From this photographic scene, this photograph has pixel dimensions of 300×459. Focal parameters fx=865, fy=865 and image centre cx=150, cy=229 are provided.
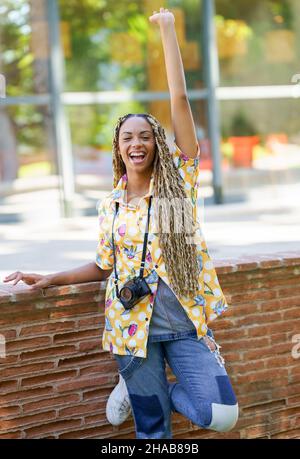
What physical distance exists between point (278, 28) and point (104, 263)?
6.14 meters

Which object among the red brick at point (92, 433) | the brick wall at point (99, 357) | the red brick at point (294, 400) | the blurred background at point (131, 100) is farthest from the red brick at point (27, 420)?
the blurred background at point (131, 100)

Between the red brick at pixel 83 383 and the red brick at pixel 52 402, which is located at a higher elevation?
the red brick at pixel 83 383

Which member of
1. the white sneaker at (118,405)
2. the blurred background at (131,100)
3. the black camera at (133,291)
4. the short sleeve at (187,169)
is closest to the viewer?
the black camera at (133,291)

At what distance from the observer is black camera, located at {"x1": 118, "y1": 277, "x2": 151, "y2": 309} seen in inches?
147

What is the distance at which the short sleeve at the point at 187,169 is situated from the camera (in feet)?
12.8

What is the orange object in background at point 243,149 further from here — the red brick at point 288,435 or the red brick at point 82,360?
the red brick at point 82,360

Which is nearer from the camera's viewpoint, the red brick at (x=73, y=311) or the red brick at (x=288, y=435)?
the red brick at (x=73, y=311)

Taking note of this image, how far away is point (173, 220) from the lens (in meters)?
3.81

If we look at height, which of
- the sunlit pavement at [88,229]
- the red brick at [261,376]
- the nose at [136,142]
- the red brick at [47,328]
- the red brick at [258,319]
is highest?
the nose at [136,142]

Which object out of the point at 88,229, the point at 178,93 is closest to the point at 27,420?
the point at 178,93

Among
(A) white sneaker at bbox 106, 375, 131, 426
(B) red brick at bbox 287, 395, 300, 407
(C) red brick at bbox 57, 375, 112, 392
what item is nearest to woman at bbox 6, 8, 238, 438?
(A) white sneaker at bbox 106, 375, 131, 426

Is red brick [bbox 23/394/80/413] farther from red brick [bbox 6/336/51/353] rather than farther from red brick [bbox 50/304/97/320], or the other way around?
red brick [bbox 50/304/97/320]

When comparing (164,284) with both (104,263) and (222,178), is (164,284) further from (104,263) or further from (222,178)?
(222,178)

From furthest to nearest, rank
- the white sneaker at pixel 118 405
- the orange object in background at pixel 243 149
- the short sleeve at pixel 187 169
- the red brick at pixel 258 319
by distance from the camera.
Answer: the orange object in background at pixel 243 149 → the red brick at pixel 258 319 → the white sneaker at pixel 118 405 → the short sleeve at pixel 187 169
